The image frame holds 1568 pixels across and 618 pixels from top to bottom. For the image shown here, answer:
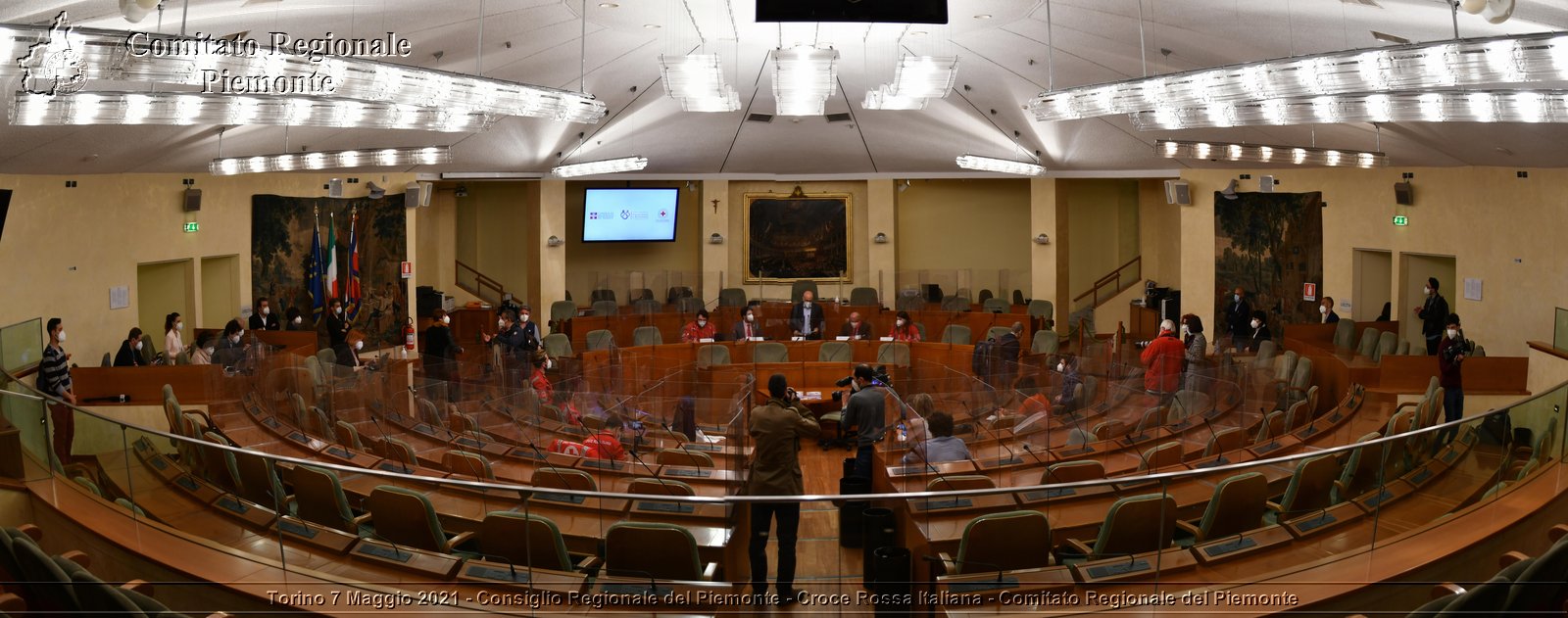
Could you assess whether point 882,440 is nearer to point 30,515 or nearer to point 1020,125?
point 30,515

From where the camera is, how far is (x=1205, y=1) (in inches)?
351

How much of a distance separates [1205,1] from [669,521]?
5.61m

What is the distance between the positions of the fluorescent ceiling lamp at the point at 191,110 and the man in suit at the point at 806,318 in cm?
971

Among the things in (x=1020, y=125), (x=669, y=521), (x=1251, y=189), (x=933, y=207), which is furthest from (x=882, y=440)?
(x=933, y=207)

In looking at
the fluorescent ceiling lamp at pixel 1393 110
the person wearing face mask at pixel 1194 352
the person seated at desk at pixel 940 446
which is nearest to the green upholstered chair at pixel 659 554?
the person seated at desk at pixel 940 446

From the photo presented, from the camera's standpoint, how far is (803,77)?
9.08 metres

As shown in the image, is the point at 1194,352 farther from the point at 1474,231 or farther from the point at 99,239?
the point at 99,239

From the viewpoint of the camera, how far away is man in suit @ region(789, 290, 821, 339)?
1823 cm

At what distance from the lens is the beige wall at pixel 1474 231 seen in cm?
1416

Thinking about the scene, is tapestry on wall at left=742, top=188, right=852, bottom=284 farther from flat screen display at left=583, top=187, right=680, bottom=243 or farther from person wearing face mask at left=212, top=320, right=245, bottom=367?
person wearing face mask at left=212, top=320, right=245, bottom=367

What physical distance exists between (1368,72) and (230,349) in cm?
1192

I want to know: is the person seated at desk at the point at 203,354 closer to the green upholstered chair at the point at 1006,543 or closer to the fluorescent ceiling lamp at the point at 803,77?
the fluorescent ceiling lamp at the point at 803,77

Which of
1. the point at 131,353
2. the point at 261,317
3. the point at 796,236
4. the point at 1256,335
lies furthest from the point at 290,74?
the point at 796,236

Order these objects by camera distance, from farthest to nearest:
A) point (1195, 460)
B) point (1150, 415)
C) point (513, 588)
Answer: point (1150, 415)
point (1195, 460)
point (513, 588)
